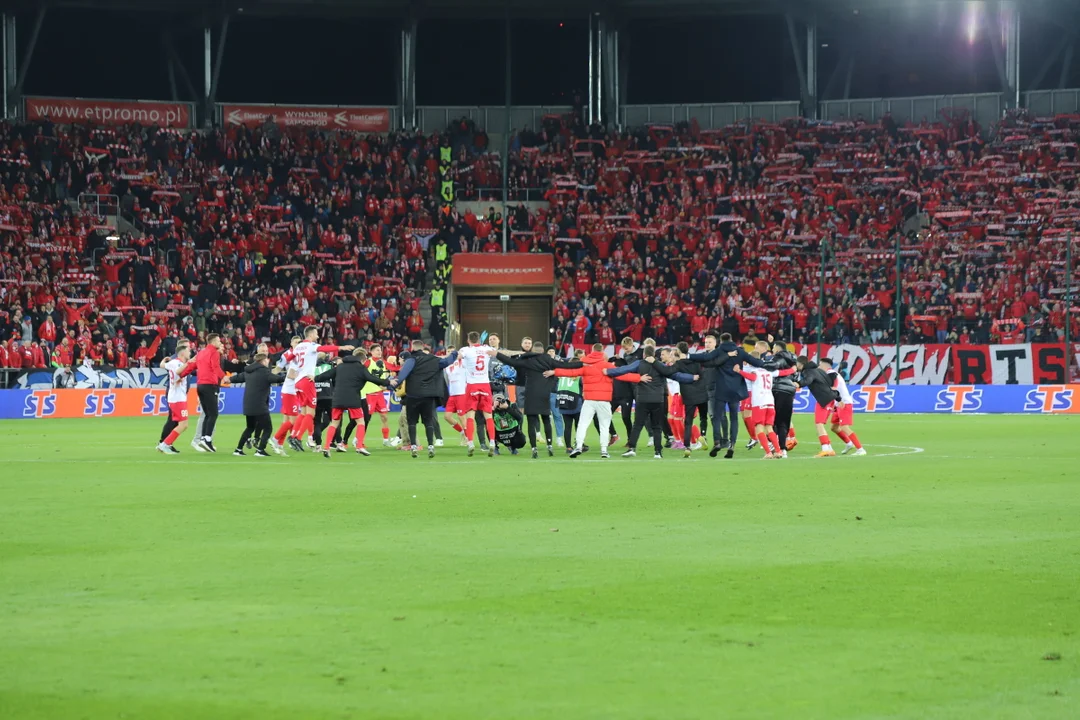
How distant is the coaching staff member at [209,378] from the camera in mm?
26141

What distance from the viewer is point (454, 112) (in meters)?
63.3

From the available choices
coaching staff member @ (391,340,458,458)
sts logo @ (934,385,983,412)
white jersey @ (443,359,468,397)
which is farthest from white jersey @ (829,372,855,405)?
sts logo @ (934,385,983,412)

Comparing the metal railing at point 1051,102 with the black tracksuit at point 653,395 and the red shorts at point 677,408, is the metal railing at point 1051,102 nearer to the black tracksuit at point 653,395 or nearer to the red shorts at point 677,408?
the red shorts at point 677,408

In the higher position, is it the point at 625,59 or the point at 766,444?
the point at 625,59

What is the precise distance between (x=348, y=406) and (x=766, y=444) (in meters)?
7.13

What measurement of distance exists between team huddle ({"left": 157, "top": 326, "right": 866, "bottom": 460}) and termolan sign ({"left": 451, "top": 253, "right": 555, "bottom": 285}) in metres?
27.4

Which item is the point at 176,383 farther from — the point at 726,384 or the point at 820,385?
the point at 820,385

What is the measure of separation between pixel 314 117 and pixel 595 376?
1568 inches

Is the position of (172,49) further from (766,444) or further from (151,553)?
(151,553)

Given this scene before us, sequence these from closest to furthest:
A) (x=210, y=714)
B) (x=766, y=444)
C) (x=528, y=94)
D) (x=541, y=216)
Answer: (x=210, y=714) < (x=766, y=444) < (x=541, y=216) < (x=528, y=94)

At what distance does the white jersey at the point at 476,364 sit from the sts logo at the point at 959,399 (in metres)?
23.2

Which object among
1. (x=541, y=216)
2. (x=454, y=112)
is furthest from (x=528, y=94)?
(x=541, y=216)

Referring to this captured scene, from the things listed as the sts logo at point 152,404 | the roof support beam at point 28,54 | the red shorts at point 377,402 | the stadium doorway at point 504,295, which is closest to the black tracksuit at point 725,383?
the red shorts at point 377,402

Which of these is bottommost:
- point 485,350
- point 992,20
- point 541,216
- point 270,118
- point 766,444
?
point 766,444
